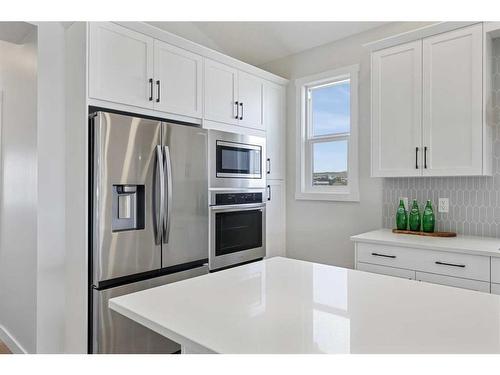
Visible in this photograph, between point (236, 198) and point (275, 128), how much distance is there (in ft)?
3.04

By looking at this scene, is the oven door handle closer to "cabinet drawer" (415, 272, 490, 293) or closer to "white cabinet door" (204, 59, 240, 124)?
"white cabinet door" (204, 59, 240, 124)

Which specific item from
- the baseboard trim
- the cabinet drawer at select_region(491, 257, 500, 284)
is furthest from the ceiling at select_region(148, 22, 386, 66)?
the baseboard trim

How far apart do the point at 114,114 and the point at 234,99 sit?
1.18m

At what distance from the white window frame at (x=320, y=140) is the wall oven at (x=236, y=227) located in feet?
1.75

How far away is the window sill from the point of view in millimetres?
3264

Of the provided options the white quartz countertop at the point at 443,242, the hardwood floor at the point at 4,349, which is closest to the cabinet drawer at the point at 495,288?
the white quartz countertop at the point at 443,242

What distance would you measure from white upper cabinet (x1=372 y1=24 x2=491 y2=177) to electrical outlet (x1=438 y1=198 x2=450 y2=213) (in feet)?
1.08

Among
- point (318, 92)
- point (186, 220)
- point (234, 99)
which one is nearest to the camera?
point (186, 220)

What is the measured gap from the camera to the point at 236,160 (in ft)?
10.1

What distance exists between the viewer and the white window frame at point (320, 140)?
10.7 feet

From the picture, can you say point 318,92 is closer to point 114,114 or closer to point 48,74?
point 114,114

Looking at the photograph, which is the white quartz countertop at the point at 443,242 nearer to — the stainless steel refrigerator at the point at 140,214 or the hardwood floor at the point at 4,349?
the stainless steel refrigerator at the point at 140,214

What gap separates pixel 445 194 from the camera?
2756 millimetres
